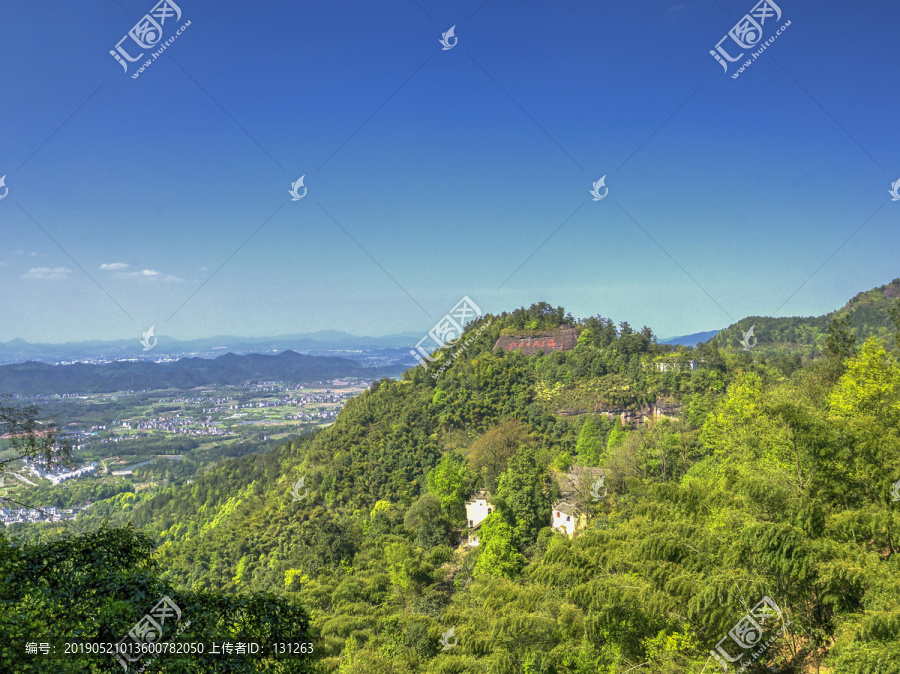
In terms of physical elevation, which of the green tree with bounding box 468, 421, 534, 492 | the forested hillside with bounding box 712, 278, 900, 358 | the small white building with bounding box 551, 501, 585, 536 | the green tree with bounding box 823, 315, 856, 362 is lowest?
the small white building with bounding box 551, 501, 585, 536

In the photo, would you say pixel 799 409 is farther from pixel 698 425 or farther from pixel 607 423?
pixel 607 423

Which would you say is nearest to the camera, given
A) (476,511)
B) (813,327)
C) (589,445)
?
(476,511)

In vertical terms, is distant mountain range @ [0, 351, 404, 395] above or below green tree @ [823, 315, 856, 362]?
below

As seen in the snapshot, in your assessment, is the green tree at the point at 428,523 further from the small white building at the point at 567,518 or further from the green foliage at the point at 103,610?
the green foliage at the point at 103,610

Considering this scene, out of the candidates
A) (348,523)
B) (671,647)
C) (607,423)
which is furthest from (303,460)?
(671,647)

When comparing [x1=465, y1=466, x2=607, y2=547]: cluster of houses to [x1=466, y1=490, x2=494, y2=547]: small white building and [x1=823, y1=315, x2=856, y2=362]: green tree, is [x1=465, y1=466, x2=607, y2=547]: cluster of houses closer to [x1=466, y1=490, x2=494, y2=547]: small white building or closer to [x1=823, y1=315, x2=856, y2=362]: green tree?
[x1=466, y1=490, x2=494, y2=547]: small white building

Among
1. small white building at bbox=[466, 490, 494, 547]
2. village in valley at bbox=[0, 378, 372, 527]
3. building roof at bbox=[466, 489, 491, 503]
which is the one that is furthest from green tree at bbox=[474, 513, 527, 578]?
village in valley at bbox=[0, 378, 372, 527]

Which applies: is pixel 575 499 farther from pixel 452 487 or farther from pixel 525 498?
pixel 452 487

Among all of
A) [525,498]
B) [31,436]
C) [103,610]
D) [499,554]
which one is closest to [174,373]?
[525,498]
